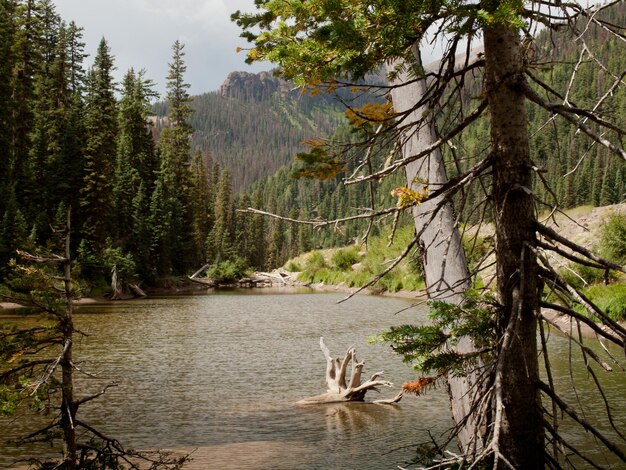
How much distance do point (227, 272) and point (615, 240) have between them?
50.9m

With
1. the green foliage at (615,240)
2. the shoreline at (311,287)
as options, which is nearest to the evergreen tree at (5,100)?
the shoreline at (311,287)

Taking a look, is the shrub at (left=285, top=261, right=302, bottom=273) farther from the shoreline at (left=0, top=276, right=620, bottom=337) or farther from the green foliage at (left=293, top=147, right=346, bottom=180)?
the green foliage at (left=293, top=147, right=346, bottom=180)

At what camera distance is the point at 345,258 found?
2665 inches

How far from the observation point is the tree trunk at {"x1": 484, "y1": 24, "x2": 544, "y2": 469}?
3646 mm

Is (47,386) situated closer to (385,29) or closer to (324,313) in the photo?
(385,29)

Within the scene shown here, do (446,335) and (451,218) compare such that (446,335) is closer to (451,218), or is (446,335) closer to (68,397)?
(451,218)

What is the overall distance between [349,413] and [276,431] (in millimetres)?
2006

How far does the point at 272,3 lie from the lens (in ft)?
14.1

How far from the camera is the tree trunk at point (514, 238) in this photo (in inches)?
144

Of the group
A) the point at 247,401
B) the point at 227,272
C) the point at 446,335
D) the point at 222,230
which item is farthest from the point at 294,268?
the point at 446,335

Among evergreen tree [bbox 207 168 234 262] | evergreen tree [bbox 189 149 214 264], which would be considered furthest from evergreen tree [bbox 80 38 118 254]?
evergreen tree [bbox 207 168 234 262]

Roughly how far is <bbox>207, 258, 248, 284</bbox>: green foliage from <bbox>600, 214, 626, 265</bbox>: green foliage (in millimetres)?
48924

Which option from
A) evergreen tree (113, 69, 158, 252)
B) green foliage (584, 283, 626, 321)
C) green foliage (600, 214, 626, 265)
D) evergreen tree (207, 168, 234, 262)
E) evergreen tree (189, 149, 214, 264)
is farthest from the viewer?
evergreen tree (207, 168, 234, 262)

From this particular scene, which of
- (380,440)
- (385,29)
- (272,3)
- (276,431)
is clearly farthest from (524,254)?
(276,431)
